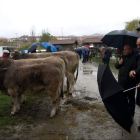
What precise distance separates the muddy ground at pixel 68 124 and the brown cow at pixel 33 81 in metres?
0.43

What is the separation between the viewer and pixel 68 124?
14.1 feet

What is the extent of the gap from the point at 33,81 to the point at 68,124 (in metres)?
1.57

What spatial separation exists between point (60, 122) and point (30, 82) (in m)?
1.43

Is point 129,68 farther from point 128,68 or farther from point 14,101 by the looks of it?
point 14,101

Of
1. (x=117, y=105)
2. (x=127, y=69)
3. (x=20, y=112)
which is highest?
(x=127, y=69)

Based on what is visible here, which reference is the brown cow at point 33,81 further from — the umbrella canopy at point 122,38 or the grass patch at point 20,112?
the umbrella canopy at point 122,38

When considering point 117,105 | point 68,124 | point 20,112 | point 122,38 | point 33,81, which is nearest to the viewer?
point 117,105

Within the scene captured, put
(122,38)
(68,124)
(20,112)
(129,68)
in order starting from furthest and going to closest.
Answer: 1. (20,112)
2. (122,38)
3. (68,124)
4. (129,68)

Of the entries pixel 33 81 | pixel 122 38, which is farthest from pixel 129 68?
pixel 33 81

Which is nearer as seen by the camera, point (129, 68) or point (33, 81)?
point (129, 68)

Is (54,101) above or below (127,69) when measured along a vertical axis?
below

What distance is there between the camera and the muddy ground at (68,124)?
375cm

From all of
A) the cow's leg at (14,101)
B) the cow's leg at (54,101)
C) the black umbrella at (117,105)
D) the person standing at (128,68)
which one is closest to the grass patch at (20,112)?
the cow's leg at (14,101)

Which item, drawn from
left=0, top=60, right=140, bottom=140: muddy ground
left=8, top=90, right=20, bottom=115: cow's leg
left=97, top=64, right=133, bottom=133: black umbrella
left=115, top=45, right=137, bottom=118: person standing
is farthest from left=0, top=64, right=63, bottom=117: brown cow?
left=97, top=64, right=133, bottom=133: black umbrella
